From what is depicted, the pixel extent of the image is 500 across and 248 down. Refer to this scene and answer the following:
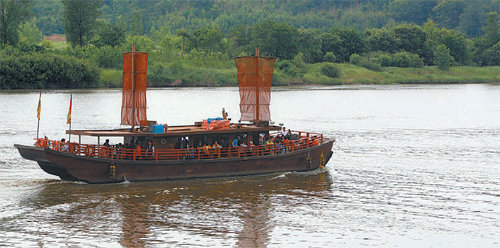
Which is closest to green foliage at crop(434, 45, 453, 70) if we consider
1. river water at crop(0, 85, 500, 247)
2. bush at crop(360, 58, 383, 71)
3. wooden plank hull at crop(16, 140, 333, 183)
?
bush at crop(360, 58, 383, 71)

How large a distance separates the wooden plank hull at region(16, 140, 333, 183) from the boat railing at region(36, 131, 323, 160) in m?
0.38

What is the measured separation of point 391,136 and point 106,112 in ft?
103

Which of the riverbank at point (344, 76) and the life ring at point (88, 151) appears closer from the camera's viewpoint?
the life ring at point (88, 151)

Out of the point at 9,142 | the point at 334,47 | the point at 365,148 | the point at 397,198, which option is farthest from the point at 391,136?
the point at 334,47

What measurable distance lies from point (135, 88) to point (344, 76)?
344ft

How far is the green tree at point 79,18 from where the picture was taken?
128 metres

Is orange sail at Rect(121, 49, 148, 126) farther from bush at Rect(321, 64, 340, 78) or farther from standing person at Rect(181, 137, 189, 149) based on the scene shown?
bush at Rect(321, 64, 340, 78)

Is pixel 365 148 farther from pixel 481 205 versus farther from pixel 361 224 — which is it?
pixel 361 224

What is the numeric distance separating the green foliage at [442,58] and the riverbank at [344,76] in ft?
4.65

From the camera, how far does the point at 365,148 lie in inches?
1921

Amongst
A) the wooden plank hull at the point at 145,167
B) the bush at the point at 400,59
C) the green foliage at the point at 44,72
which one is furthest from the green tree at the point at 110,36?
the wooden plank hull at the point at 145,167

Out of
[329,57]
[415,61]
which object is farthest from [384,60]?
[329,57]

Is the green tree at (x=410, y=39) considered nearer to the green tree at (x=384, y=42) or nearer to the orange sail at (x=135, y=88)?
the green tree at (x=384, y=42)

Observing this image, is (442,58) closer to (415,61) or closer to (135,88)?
(415,61)
